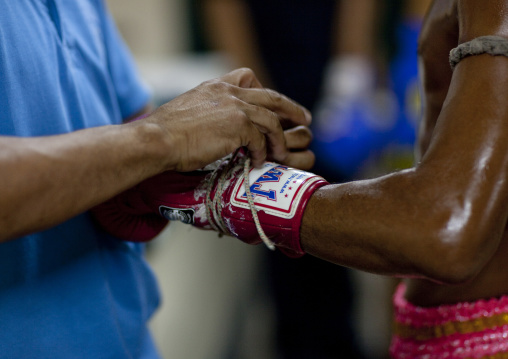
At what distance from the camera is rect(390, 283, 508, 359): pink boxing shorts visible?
0.69m

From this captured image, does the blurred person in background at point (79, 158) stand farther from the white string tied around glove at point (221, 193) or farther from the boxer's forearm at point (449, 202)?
the boxer's forearm at point (449, 202)

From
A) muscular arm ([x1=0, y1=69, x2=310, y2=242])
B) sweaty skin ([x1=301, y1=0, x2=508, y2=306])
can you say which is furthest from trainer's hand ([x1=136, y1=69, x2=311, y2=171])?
sweaty skin ([x1=301, y1=0, x2=508, y2=306])

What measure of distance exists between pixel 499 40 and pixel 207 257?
1.77 meters

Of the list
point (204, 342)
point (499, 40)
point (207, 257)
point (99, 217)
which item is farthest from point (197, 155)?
point (207, 257)

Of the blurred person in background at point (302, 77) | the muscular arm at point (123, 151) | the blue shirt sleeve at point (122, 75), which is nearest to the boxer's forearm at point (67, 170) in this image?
the muscular arm at point (123, 151)

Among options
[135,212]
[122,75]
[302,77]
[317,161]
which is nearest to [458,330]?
[135,212]

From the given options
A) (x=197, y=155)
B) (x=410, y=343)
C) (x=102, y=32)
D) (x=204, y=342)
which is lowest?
(x=204, y=342)

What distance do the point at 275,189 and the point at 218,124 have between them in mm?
108

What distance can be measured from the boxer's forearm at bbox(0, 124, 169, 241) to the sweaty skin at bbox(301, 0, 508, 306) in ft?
0.71

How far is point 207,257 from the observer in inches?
86.2

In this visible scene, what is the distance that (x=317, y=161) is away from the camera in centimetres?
194

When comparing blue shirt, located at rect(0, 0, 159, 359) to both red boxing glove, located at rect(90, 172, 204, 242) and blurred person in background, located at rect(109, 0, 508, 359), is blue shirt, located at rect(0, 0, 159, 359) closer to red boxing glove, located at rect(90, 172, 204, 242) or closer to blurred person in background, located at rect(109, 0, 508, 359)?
red boxing glove, located at rect(90, 172, 204, 242)

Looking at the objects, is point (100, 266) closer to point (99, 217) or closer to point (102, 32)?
point (99, 217)

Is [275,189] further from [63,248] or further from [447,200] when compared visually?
[63,248]
